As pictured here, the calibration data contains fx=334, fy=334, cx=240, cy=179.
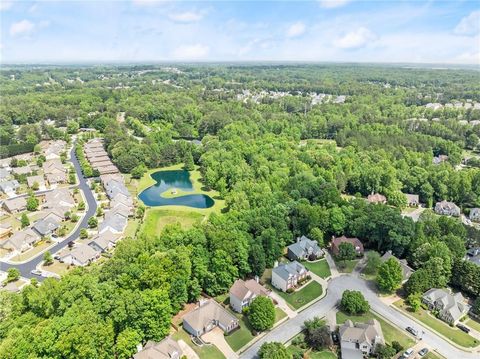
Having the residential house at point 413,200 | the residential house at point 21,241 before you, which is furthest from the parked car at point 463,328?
the residential house at point 21,241

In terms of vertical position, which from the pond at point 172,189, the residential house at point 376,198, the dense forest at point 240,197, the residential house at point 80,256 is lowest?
the pond at point 172,189

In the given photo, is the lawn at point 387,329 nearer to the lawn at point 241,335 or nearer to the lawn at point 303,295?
the lawn at point 303,295

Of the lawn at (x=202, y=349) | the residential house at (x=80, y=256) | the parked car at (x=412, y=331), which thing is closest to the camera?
the lawn at (x=202, y=349)

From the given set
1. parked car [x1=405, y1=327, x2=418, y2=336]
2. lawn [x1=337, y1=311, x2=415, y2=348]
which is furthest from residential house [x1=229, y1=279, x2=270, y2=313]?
parked car [x1=405, y1=327, x2=418, y2=336]

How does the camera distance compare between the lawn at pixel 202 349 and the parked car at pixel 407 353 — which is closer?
the parked car at pixel 407 353

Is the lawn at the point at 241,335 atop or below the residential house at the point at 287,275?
below

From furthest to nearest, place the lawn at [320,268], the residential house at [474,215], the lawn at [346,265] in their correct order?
the residential house at [474,215]
the lawn at [346,265]
the lawn at [320,268]

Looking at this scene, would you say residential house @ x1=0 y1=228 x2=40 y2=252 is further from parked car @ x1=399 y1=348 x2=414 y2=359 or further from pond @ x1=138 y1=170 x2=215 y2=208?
parked car @ x1=399 y1=348 x2=414 y2=359
